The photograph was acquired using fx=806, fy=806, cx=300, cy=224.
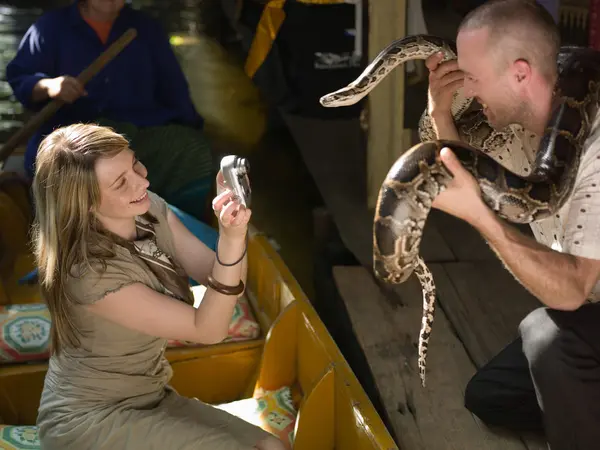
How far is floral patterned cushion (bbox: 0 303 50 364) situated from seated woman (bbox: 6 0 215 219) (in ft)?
3.24

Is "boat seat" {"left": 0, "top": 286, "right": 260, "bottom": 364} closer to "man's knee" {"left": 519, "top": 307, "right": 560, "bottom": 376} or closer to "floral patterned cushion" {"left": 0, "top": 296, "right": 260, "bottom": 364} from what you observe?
"floral patterned cushion" {"left": 0, "top": 296, "right": 260, "bottom": 364}

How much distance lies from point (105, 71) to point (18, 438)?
2.03 m

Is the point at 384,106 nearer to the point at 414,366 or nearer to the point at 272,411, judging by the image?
the point at 414,366

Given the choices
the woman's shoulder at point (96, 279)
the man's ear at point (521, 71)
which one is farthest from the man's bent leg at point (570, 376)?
the woman's shoulder at point (96, 279)

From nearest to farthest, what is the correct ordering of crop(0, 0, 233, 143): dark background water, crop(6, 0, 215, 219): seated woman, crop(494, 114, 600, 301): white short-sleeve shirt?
crop(494, 114, 600, 301): white short-sleeve shirt < crop(6, 0, 215, 219): seated woman < crop(0, 0, 233, 143): dark background water

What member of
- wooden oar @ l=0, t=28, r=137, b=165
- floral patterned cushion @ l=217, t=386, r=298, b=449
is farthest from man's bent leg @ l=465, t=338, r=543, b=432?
wooden oar @ l=0, t=28, r=137, b=165

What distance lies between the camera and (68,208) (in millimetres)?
1975

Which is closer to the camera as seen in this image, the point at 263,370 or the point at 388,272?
the point at 388,272

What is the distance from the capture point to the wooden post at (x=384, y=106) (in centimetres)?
350

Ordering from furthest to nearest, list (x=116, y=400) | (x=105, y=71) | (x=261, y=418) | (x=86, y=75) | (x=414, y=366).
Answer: (x=105, y=71) < (x=86, y=75) < (x=414, y=366) < (x=261, y=418) < (x=116, y=400)

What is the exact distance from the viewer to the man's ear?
6.00ft

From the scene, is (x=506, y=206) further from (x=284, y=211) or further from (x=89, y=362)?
(x=284, y=211)

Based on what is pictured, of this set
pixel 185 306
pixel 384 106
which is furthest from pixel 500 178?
pixel 384 106

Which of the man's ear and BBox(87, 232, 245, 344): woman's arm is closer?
the man's ear
